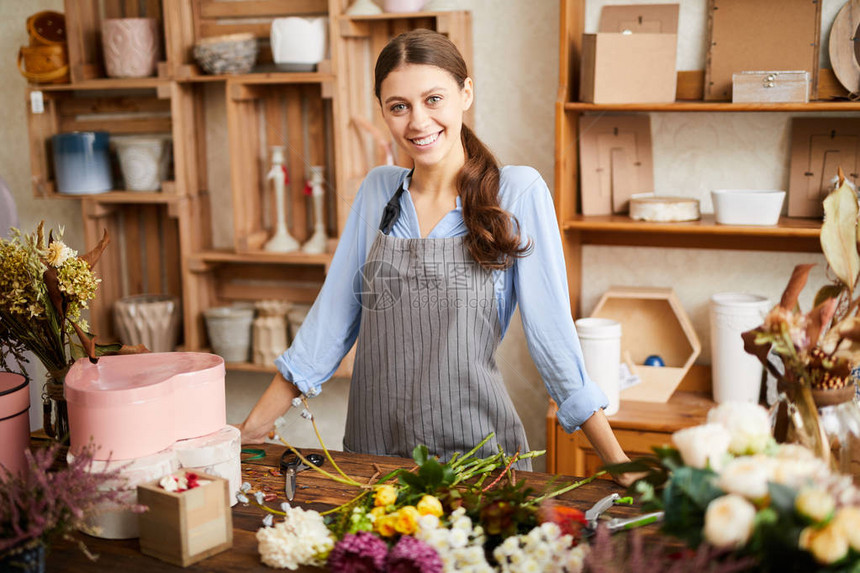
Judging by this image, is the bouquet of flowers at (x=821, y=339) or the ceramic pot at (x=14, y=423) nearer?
the bouquet of flowers at (x=821, y=339)

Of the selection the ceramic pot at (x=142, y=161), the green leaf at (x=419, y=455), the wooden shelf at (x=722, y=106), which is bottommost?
the green leaf at (x=419, y=455)

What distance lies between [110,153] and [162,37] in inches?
20.8

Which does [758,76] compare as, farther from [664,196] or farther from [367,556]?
[367,556]

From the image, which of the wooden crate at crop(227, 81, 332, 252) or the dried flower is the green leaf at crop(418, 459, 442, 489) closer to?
the dried flower

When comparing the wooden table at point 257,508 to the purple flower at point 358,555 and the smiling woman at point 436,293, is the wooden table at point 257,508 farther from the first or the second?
the smiling woman at point 436,293

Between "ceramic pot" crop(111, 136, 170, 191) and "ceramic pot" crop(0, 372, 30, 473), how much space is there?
186cm

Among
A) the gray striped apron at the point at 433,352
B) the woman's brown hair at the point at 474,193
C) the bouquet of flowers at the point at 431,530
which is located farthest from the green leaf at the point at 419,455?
the woman's brown hair at the point at 474,193

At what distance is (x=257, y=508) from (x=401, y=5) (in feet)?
6.51

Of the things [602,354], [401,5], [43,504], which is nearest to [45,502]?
[43,504]

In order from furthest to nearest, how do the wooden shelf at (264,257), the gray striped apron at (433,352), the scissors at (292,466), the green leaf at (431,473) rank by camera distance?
the wooden shelf at (264,257) → the gray striped apron at (433,352) → the scissors at (292,466) → the green leaf at (431,473)

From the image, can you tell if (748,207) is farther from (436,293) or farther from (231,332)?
(231,332)

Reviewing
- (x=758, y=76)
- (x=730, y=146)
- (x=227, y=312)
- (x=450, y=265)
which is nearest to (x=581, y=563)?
(x=450, y=265)

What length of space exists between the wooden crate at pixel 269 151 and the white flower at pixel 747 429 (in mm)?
2234

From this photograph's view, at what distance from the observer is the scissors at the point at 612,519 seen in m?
1.12
